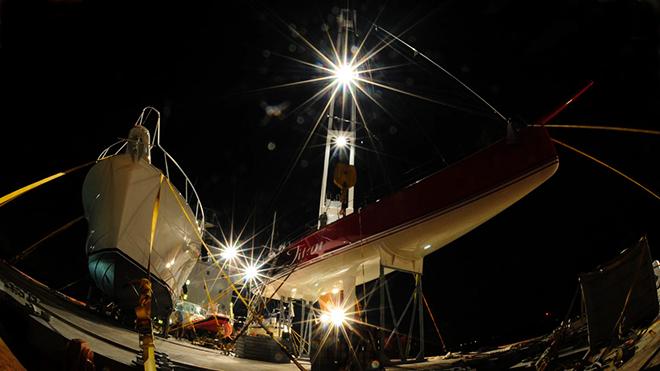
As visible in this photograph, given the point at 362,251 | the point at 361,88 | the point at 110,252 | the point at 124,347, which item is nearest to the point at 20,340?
the point at 124,347

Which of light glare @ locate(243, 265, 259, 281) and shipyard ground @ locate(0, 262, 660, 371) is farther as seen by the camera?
light glare @ locate(243, 265, 259, 281)

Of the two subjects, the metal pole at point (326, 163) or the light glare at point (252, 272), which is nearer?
the light glare at point (252, 272)

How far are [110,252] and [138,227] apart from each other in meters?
0.64

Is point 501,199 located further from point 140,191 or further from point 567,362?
point 140,191

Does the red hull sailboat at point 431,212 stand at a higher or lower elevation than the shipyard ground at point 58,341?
higher

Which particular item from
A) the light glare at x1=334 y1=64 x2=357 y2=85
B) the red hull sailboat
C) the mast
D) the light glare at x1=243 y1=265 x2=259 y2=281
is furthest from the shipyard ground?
the light glare at x1=334 y1=64 x2=357 y2=85

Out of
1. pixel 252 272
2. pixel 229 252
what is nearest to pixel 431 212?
pixel 252 272

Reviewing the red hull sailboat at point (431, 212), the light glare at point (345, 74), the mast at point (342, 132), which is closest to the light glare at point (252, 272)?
the red hull sailboat at point (431, 212)

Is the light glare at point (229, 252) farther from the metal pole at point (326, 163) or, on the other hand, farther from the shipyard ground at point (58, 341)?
the shipyard ground at point (58, 341)

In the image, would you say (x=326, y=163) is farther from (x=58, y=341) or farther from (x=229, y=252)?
(x=229, y=252)

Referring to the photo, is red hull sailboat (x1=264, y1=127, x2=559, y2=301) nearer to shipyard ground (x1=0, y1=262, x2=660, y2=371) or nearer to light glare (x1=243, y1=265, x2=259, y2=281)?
light glare (x1=243, y1=265, x2=259, y2=281)

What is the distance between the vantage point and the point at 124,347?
4.68m

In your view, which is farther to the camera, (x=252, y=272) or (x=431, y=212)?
(x=252, y=272)

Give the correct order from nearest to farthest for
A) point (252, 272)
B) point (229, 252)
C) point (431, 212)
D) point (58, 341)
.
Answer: point (58, 341) < point (431, 212) < point (252, 272) < point (229, 252)
